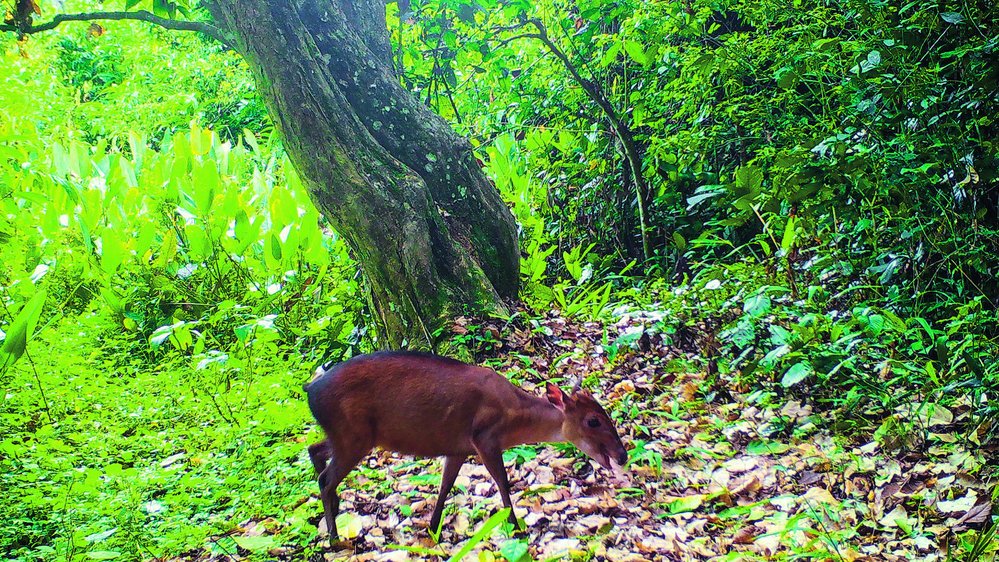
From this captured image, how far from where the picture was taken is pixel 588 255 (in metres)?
5.36

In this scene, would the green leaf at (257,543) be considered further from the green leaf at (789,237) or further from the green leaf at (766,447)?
the green leaf at (789,237)

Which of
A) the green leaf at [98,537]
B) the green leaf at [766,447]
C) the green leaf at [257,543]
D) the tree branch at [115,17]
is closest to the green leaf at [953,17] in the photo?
the green leaf at [766,447]

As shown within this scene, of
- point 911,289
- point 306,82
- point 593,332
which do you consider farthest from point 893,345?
point 306,82

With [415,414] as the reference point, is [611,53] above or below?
above

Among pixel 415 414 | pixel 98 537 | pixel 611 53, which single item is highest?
pixel 611 53

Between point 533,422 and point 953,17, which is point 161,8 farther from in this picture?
point 953,17

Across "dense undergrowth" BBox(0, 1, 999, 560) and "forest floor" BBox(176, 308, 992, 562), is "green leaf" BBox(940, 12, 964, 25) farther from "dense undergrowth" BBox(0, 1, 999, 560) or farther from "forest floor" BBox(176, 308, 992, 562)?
"forest floor" BBox(176, 308, 992, 562)

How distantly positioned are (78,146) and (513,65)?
13.7ft

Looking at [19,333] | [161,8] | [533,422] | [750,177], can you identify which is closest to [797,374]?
[750,177]

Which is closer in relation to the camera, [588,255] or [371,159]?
[371,159]

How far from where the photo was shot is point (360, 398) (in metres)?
2.57

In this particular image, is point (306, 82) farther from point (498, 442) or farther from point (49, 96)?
point (49, 96)

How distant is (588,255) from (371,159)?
194 centimetres

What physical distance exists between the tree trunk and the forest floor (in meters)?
0.89
